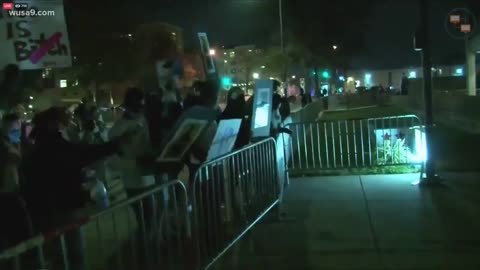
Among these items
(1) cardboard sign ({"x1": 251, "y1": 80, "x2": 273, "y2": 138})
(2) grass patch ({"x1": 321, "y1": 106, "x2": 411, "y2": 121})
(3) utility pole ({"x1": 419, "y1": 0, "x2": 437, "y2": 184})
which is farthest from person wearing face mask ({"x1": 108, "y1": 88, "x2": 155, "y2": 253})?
(2) grass patch ({"x1": 321, "y1": 106, "x2": 411, "y2": 121})

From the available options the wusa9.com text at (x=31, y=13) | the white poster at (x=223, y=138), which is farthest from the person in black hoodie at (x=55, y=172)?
the white poster at (x=223, y=138)

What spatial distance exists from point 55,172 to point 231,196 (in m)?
2.41

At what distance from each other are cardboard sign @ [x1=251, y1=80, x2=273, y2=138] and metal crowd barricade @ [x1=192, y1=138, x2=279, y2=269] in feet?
1.06

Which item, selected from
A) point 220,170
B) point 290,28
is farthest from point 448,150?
point 290,28

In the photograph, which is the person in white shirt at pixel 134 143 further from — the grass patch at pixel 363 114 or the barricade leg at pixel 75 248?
the grass patch at pixel 363 114

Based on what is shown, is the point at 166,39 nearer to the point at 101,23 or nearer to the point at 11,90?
the point at 11,90

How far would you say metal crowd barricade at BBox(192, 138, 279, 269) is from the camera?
228 inches

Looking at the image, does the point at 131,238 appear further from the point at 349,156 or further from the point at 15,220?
the point at 349,156

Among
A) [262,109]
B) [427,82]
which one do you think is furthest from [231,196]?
[427,82]

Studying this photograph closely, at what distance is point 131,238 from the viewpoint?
4738 mm

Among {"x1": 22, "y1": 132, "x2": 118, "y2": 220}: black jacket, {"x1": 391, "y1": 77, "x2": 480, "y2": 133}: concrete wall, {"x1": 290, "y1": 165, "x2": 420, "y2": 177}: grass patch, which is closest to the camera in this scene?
{"x1": 22, "y1": 132, "x2": 118, "y2": 220}: black jacket

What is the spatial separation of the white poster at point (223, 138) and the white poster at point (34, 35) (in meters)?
1.77

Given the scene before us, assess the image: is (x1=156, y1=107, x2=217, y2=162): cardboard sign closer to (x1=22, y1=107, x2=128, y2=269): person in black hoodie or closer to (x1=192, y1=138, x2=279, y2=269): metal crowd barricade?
(x1=192, y1=138, x2=279, y2=269): metal crowd barricade

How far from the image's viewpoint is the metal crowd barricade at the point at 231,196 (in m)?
5.79
